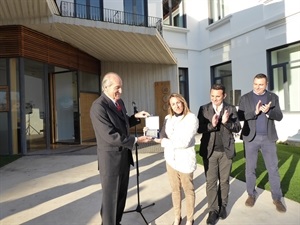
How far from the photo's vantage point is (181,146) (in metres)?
3.21

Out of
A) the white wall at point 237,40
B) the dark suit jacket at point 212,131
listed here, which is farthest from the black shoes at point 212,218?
the white wall at point 237,40

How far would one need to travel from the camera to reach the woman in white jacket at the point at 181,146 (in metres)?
3.23

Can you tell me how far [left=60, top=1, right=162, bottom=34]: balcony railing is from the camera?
1045 cm

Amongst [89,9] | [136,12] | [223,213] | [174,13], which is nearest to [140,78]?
[136,12]

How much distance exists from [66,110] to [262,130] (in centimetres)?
850

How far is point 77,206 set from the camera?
4.27 meters

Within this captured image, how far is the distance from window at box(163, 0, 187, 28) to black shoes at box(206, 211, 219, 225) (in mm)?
11908

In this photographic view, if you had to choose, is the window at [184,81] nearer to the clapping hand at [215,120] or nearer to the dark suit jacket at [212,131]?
the dark suit jacket at [212,131]

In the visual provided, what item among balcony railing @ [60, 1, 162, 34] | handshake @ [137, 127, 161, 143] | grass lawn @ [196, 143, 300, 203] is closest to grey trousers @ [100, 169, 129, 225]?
handshake @ [137, 127, 161, 143]

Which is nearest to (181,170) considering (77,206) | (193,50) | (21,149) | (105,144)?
(105,144)

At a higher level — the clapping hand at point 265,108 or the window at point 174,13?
the window at point 174,13

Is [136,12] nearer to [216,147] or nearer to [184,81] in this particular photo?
[184,81]

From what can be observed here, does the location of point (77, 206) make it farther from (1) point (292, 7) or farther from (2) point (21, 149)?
(1) point (292, 7)

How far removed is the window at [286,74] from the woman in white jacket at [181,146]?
8042mm
